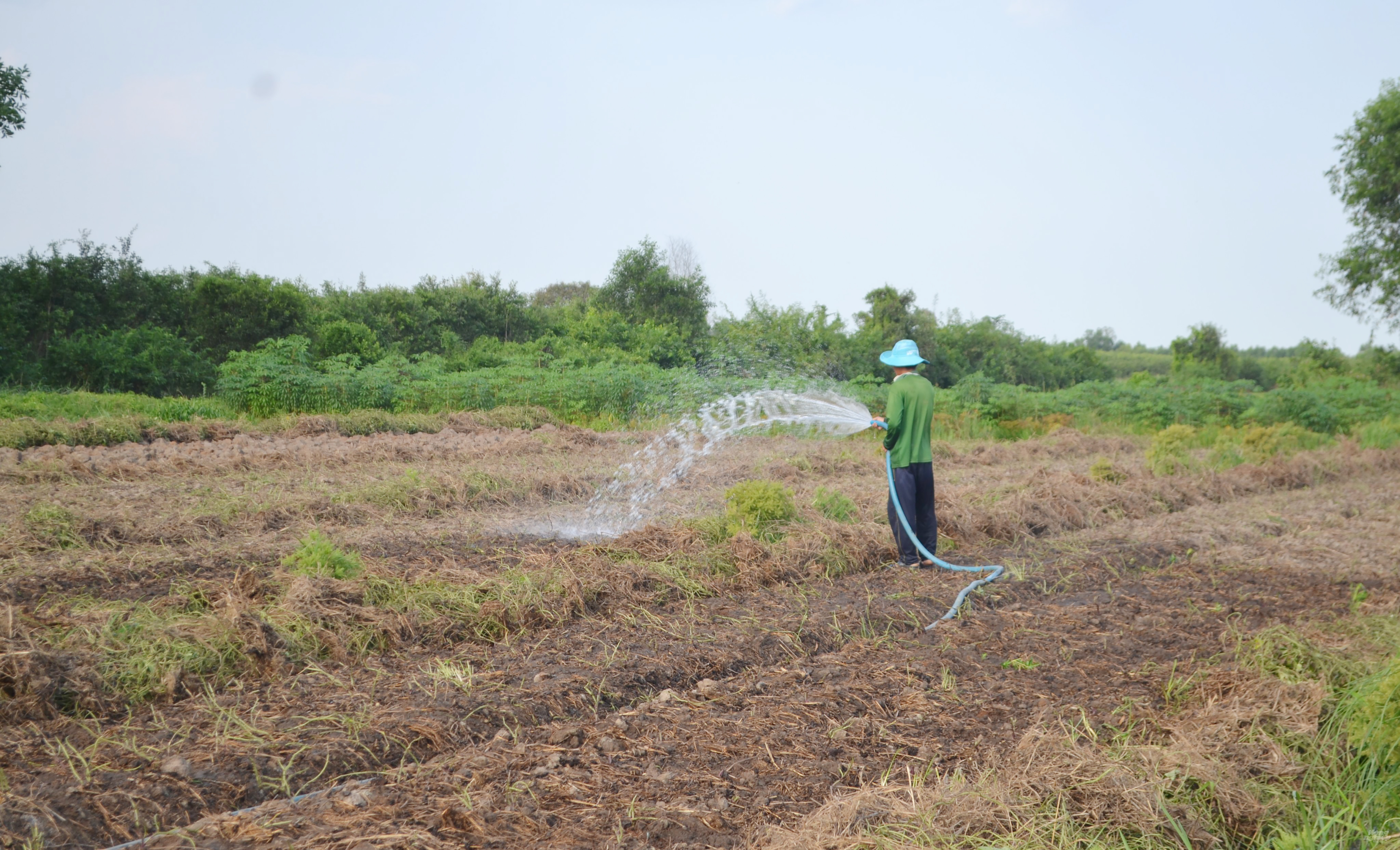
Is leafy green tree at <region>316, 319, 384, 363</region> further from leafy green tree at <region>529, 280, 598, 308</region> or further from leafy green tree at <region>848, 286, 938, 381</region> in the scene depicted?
leafy green tree at <region>529, 280, 598, 308</region>

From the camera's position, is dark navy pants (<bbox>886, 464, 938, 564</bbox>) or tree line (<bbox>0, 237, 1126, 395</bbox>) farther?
tree line (<bbox>0, 237, 1126, 395</bbox>)

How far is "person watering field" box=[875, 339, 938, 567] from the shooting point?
23.1ft

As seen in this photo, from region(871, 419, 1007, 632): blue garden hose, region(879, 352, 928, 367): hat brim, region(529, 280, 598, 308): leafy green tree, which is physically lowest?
region(871, 419, 1007, 632): blue garden hose

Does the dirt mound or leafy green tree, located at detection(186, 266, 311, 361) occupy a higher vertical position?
leafy green tree, located at detection(186, 266, 311, 361)

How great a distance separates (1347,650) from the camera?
4.24m

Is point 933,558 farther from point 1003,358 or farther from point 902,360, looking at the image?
point 1003,358

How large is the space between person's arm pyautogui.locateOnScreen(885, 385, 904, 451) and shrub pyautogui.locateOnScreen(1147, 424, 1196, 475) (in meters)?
6.28

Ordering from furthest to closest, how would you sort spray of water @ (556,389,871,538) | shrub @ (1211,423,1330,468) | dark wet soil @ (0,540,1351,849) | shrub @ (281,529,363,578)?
shrub @ (1211,423,1330,468)
spray of water @ (556,389,871,538)
shrub @ (281,529,363,578)
dark wet soil @ (0,540,1351,849)

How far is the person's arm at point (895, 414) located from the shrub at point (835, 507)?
1.00 meters

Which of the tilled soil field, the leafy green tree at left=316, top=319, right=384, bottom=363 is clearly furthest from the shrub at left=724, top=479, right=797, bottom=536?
the leafy green tree at left=316, top=319, right=384, bottom=363

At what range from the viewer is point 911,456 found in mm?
7109

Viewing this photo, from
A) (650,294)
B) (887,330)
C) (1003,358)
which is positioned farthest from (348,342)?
(1003,358)

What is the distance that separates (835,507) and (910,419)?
4.24 feet

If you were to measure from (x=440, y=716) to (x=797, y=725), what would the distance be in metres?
1.56
